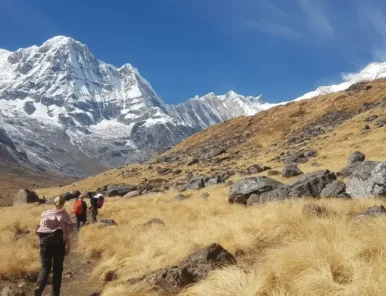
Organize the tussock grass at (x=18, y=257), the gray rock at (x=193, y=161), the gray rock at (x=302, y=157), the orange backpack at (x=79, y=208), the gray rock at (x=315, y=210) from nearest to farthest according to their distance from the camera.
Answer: the gray rock at (x=315, y=210) → the tussock grass at (x=18, y=257) → the orange backpack at (x=79, y=208) → the gray rock at (x=302, y=157) → the gray rock at (x=193, y=161)

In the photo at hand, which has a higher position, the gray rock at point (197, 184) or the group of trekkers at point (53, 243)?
the gray rock at point (197, 184)

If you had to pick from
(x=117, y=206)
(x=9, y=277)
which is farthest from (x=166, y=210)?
(x=9, y=277)

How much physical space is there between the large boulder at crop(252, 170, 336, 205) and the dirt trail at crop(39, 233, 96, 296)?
8571 millimetres

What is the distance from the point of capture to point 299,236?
1014 cm

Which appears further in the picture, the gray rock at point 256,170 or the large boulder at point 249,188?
the gray rock at point 256,170

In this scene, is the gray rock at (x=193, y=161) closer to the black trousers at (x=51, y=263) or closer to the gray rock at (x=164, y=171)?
the gray rock at (x=164, y=171)

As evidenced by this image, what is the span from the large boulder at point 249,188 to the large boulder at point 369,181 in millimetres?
4696

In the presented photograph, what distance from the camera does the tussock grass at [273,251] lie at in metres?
6.75

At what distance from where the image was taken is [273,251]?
8930mm

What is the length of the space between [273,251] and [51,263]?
536 centimetres

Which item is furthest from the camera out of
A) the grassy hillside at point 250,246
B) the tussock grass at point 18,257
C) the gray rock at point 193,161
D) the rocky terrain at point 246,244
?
the gray rock at point 193,161

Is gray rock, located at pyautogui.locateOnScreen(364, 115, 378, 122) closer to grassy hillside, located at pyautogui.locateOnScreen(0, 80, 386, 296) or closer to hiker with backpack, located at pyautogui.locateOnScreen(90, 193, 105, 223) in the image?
grassy hillside, located at pyautogui.locateOnScreen(0, 80, 386, 296)

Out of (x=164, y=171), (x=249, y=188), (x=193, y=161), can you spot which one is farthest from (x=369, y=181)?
(x=193, y=161)

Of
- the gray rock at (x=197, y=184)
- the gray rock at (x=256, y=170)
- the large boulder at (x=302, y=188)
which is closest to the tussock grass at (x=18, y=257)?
the large boulder at (x=302, y=188)
